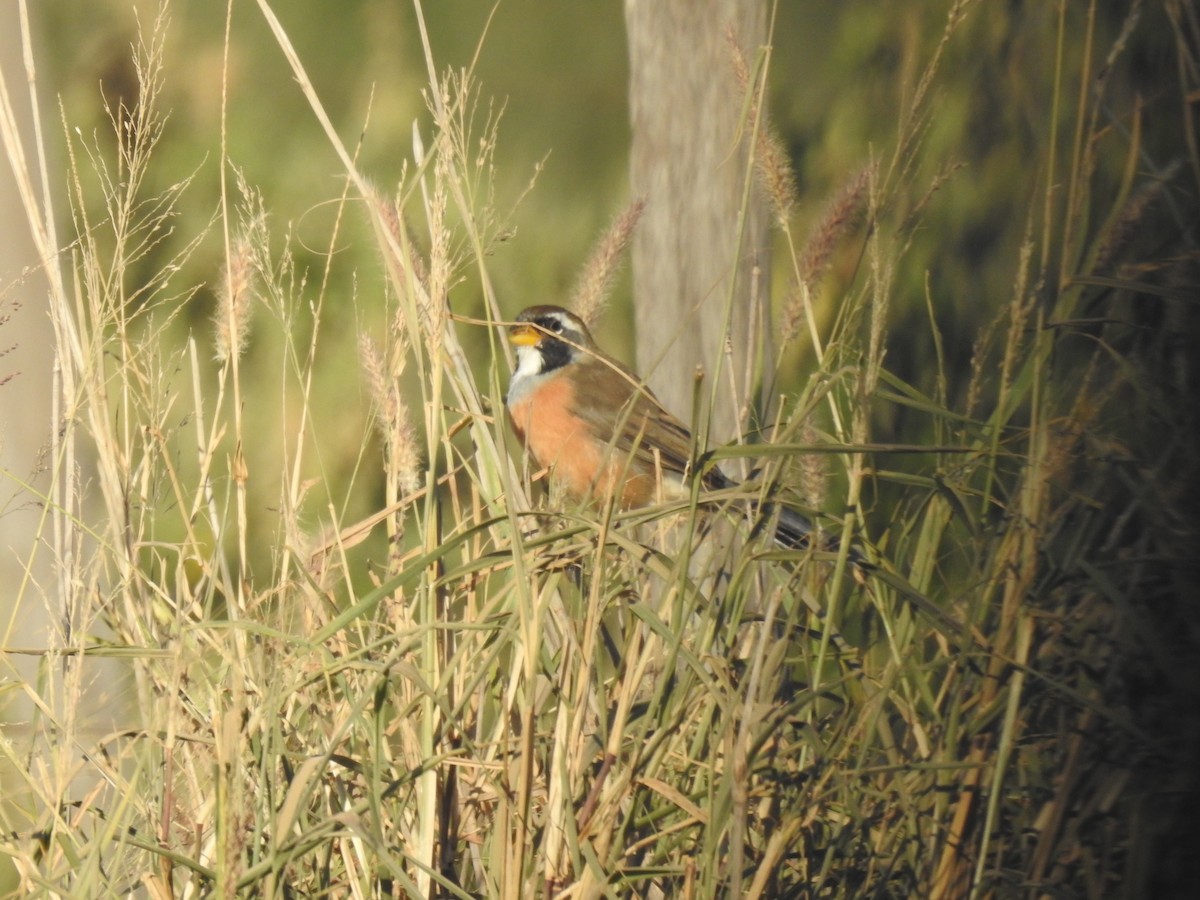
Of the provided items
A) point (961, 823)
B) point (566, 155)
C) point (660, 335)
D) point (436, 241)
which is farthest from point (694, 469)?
point (566, 155)

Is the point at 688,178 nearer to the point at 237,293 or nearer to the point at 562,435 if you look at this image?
the point at 562,435

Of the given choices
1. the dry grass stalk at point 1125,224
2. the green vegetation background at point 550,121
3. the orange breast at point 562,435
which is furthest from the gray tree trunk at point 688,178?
the green vegetation background at point 550,121

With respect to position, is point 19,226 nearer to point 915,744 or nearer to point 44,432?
point 44,432

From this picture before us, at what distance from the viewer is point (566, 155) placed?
652 centimetres

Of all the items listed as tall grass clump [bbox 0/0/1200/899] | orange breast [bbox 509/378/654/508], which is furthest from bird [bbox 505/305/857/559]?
tall grass clump [bbox 0/0/1200/899]

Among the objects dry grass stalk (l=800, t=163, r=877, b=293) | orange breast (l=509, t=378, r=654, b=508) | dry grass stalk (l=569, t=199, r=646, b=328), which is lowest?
orange breast (l=509, t=378, r=654, b=508)

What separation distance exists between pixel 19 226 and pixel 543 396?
1.18 m

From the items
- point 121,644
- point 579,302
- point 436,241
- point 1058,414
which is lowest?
point 121,644

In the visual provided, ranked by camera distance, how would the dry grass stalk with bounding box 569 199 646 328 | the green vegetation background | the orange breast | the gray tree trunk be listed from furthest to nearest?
the green vegetation background
the orange breast
the gray tree trunk
the dry grass stalk with bounding box 569 199 646 328

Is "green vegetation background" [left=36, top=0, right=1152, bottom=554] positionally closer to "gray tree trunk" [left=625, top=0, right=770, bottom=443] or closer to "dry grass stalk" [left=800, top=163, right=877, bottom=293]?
"gray tree trunk" [left=625, top=0, right=770, bottom=443]

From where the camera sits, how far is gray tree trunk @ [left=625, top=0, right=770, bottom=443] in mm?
2746

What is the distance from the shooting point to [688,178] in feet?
9.11

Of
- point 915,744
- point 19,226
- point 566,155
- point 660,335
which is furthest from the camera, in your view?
point 566,155

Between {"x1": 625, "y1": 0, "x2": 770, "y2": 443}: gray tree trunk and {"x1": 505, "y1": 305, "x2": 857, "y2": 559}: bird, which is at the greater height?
{"x1": 625, "y1": 0, "x2": 770, "y2": 443}: gray tree trunk
